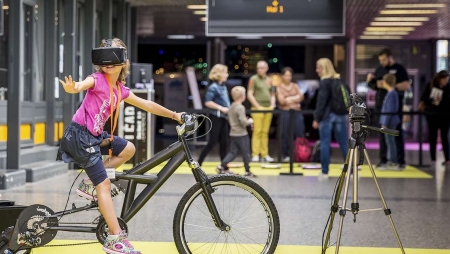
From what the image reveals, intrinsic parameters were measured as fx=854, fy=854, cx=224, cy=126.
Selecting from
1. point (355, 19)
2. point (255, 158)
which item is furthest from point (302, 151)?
point (355, 19)

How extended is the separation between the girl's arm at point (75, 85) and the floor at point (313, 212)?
85 centimetres

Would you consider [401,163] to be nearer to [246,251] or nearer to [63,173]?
[63,173]

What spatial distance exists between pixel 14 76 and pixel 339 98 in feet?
15.1

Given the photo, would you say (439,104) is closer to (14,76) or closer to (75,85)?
(14,76)

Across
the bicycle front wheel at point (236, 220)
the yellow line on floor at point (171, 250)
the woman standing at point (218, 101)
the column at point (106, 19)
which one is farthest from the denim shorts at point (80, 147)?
the column at point (106, 19)

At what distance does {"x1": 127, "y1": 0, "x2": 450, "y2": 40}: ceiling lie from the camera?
55.6 feet

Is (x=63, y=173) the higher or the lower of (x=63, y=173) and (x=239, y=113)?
the lower

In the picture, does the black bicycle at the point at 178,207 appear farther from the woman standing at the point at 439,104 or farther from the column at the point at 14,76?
the woman standing at the point at 439,104

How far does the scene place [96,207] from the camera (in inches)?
207

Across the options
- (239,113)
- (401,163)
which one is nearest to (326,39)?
(401,163)

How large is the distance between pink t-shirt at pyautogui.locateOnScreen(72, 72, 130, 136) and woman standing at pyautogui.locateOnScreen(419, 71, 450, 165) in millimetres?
11158

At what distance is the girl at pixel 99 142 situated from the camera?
16.8 feet

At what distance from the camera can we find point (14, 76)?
10.7 metres

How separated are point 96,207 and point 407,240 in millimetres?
2739
